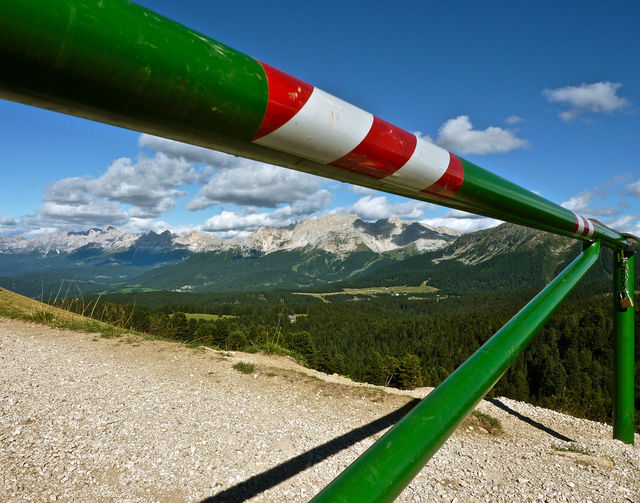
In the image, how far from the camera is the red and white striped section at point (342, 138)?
792 millimetres

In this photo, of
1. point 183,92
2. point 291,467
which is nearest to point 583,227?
point 183,92

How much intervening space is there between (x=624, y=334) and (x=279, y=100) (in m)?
5.71

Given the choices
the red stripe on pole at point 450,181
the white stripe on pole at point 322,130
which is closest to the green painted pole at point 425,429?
the red stripe on pole at point 450,181

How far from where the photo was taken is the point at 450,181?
50.9 inches

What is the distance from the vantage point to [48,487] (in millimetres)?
4203

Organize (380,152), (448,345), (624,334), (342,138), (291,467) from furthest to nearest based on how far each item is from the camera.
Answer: (448,345) < (291,467) < (624,334) < (380,152) < (342,138)

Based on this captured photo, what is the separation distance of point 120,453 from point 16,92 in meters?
6.04

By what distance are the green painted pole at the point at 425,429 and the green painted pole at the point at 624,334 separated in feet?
12.0

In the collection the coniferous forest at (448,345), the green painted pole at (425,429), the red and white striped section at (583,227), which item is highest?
the red and white striped section at (583,227)

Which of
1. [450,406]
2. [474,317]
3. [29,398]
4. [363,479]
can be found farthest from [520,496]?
[474,317]

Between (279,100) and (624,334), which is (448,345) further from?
(279,100)

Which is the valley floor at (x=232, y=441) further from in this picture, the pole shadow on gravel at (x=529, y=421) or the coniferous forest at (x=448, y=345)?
the coniferous forest at (x=448, y=345)

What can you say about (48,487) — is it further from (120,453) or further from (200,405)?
(200,405)

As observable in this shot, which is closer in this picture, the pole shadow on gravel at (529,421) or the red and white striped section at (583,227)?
the red and white striped section at (583,227)
